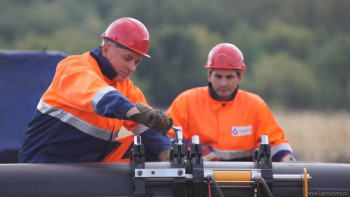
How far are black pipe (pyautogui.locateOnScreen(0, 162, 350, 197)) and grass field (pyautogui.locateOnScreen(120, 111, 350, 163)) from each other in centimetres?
870

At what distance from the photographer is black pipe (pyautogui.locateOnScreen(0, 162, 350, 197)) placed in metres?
4.23

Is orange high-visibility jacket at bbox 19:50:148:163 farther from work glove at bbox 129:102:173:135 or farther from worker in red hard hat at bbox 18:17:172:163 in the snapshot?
work glove at bbox 129:102:173:135

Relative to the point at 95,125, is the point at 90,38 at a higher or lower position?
higher

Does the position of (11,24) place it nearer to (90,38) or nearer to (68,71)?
(90,38)

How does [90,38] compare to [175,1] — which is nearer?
[90,38]

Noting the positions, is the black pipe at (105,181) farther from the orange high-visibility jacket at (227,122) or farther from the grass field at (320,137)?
the grass field at (320,137)

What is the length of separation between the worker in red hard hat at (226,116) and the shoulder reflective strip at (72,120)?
1785 mm

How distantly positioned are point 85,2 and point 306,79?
11.0 meters

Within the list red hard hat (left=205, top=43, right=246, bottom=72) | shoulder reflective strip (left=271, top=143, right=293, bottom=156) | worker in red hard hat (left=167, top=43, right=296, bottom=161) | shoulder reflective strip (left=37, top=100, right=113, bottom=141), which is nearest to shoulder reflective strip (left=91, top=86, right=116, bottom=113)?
shoulder reflective strip (left=37, top=100, right=113, bottom=141)

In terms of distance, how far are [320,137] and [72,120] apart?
11571 mm

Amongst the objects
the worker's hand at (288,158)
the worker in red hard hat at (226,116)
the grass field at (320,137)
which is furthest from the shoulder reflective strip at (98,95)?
the grass field at (320,137)

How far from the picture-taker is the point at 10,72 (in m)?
7.35

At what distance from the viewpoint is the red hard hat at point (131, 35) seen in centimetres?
507

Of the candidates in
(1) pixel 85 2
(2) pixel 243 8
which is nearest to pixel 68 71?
(1) pixel 85 2
